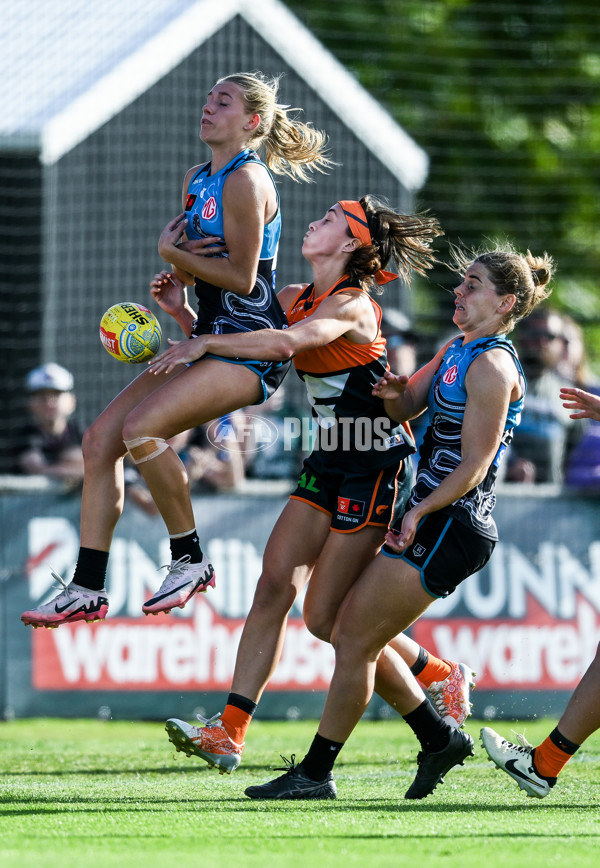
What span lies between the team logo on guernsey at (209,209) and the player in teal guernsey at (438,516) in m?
1.06

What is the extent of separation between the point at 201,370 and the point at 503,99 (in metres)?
14.4

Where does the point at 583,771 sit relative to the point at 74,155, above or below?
below

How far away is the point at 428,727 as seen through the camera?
19.2 ft

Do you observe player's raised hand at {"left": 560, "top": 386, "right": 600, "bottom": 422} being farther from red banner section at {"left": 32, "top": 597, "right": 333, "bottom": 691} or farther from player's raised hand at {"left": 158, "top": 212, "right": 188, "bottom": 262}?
red banner section at {"left": 32, "top": 597, "right": 333, "bottom": 691}

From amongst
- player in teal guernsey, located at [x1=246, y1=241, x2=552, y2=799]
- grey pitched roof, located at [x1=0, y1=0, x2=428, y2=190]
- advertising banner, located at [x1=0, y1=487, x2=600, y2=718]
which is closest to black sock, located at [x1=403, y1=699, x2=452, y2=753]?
player in teal guernsey, located at [x1=246, y1=241, x2=552, y2=799]

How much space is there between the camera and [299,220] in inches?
563

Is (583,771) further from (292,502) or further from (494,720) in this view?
(494,720)

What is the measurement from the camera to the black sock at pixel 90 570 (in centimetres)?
581

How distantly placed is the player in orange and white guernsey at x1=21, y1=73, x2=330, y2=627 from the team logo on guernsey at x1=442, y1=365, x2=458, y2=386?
2.44 feet

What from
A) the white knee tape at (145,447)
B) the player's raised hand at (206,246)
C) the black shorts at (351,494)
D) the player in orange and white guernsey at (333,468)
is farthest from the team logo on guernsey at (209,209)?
the black shorts at (351,494)

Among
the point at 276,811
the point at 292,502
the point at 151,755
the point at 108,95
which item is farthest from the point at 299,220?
the point at 276,811

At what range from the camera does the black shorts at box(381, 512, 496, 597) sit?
212 inches

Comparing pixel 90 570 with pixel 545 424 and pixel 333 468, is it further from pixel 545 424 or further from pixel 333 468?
pixel 545 424

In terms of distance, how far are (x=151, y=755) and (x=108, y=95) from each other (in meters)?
8.41
